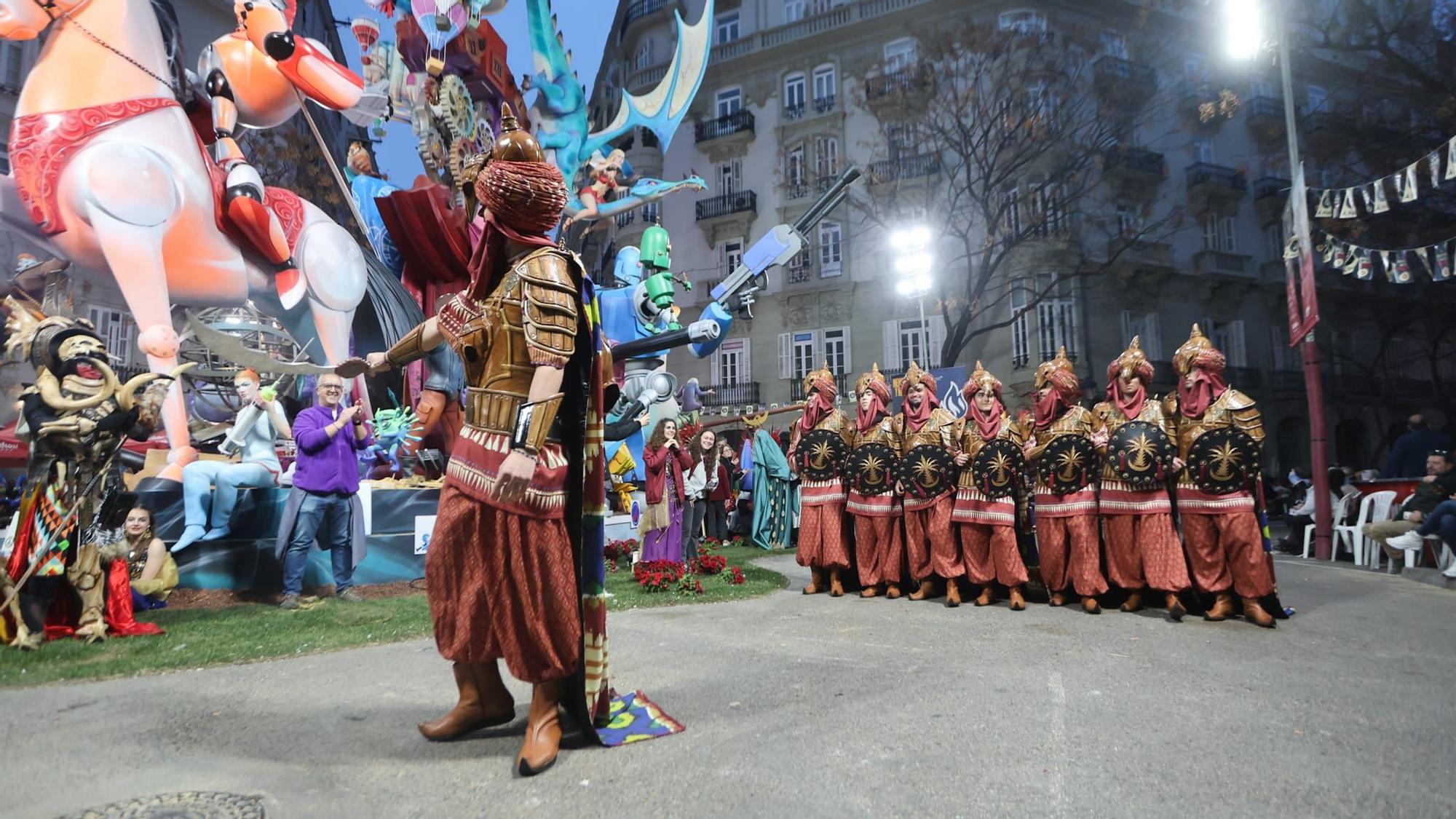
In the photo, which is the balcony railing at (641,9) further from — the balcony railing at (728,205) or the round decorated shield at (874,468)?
the round decorated shield at (874,468)

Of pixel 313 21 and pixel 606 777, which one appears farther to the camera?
pixel 313 21

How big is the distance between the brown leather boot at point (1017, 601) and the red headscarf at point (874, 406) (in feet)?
6.70

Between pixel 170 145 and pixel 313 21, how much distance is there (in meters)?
4.98

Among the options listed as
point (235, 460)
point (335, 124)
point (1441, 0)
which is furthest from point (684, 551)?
point (1441, 0)

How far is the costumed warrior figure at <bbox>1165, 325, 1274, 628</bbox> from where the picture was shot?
5770 mm

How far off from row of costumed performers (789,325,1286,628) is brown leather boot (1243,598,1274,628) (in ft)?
0.03

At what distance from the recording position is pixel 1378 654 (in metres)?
4.74

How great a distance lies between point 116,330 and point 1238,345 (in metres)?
25.8

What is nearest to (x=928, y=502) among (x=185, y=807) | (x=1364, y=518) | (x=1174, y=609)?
(x=1174, y=609)

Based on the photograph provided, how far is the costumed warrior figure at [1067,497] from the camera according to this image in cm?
641

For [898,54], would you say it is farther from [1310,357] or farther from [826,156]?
[1310,357]

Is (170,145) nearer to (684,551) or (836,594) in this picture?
(684,551)

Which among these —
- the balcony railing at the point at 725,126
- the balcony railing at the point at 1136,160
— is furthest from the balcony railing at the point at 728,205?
the balcony railing at the point at 1136,160

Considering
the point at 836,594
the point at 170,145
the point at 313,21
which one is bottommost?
the point at 836,594
